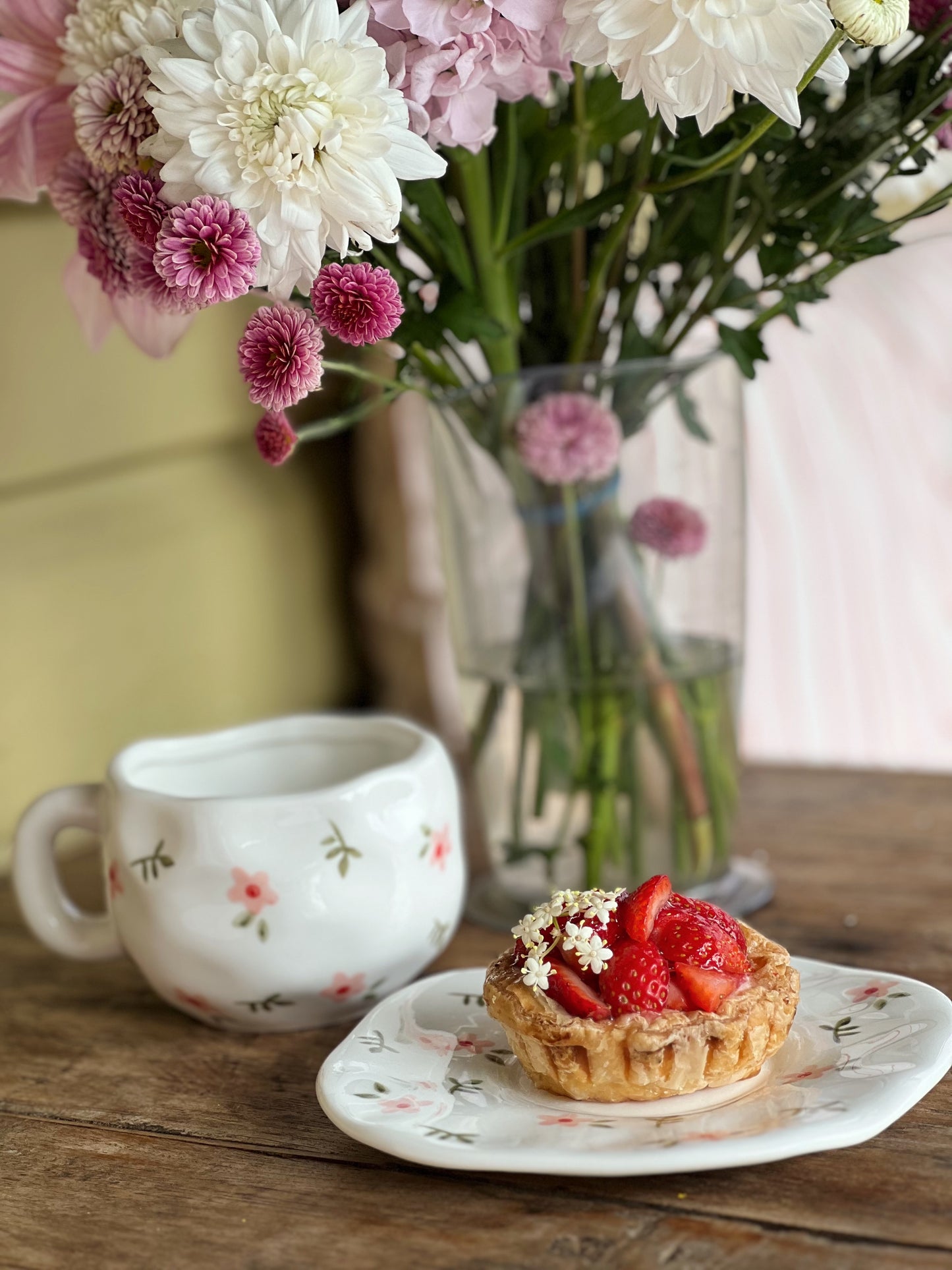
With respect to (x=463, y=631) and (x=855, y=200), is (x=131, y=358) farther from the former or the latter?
(x=855, y=200)

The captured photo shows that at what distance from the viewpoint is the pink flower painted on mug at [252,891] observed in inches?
23.0

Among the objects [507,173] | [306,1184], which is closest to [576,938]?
[306,1184]

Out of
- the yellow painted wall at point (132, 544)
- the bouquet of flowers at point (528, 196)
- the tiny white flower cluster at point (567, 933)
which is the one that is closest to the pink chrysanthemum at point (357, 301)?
the bouquet of flowers at point (528, 196)

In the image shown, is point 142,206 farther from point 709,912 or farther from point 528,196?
point 709,912

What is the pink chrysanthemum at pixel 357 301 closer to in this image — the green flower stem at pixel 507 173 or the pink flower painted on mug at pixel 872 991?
the green flower stem at pixel 507 173

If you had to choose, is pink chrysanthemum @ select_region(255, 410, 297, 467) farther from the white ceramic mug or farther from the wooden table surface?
the wooden table surface

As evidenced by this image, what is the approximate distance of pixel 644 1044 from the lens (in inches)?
18.6

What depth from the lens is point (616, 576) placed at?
71cm

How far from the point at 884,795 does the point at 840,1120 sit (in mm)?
509

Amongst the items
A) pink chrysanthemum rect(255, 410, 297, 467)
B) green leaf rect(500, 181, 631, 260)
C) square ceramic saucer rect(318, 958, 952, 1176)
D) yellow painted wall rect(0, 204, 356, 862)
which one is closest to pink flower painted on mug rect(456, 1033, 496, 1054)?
square ceramic saucer rect(318, 958, 952, 1176)

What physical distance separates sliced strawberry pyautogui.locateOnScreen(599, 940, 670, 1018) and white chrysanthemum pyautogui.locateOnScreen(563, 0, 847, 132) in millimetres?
292

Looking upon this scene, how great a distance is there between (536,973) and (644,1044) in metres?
0.05

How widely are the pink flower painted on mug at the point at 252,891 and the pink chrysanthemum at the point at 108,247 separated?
9.6 inches

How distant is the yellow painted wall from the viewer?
97 cm
